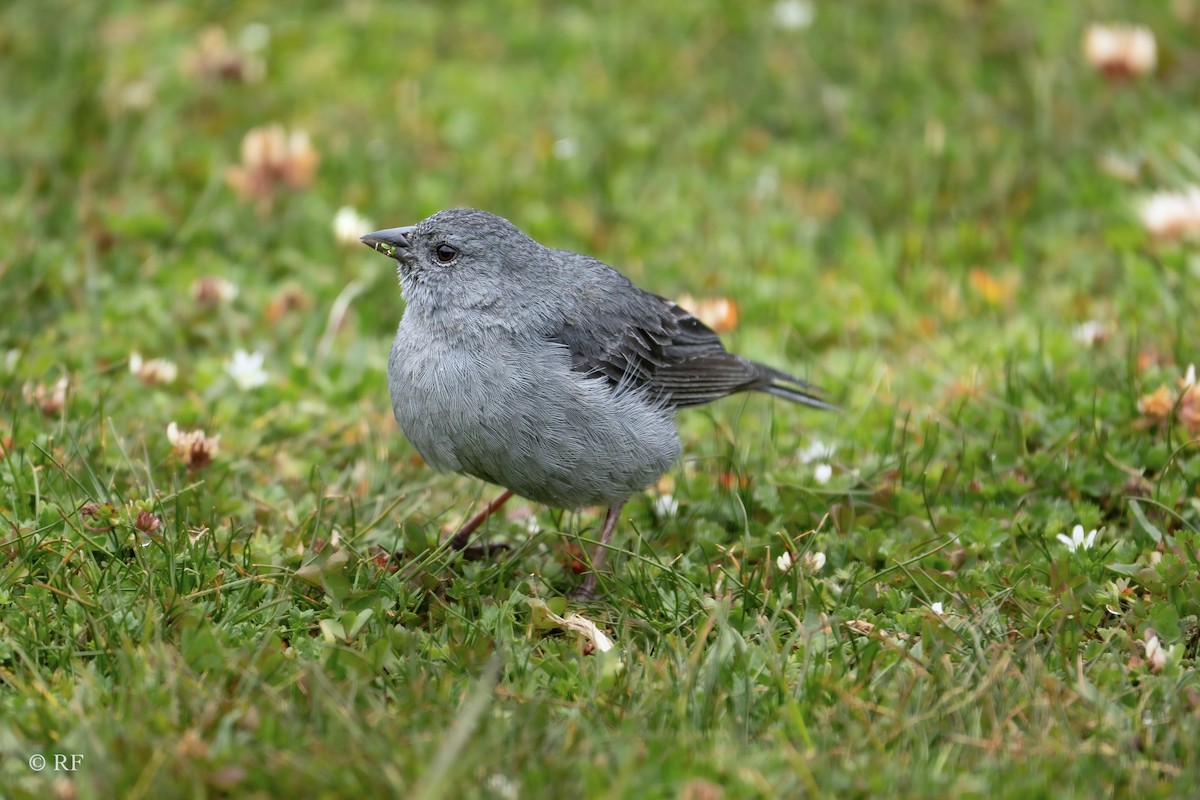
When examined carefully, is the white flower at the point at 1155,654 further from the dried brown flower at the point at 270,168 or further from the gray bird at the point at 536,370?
the dried brown flower at the point at 270,168

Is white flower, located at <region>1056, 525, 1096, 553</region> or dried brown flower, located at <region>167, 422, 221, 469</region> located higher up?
dried brown flower, located at <region>167, 422, 221, 469</region>

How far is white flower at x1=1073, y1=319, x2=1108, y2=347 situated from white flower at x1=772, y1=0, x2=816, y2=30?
3.21m

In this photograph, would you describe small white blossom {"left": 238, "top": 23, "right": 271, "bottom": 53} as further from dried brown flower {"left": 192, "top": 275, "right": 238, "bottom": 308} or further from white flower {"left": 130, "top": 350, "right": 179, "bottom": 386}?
white flower {"left": 130, "top": 350, "right": 179, "bottom": 386}

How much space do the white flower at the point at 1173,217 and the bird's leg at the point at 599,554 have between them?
345 centimetres

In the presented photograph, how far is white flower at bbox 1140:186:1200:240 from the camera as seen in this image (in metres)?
6.54

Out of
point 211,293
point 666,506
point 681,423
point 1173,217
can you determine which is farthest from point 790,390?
point 211,293

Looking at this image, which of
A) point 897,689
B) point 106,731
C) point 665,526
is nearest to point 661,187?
point 665,526

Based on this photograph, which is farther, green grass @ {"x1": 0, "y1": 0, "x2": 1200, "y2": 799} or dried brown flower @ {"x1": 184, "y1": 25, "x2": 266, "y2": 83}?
dried brown flower @ {"x1": 184, "y1": 25, "x2": 266, "y2": 83}

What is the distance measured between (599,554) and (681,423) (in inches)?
59.6

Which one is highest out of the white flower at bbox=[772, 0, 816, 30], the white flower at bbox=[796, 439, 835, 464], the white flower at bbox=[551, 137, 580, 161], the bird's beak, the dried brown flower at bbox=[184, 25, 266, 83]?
the bird's beak

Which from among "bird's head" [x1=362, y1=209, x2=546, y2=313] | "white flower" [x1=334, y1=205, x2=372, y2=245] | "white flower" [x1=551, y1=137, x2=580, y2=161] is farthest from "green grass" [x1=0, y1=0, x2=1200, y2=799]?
"bird's head" [x1=362, y1=209, x2=546, y2=313]

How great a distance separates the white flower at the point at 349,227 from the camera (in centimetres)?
646

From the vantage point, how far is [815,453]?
Result: 5176 mm

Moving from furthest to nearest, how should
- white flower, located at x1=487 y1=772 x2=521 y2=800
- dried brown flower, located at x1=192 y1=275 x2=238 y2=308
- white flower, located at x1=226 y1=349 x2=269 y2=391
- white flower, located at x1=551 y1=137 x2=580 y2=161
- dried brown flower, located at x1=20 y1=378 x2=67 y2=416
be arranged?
1. white flower, located at x1=551 y1=137 x2=580 y2=161
2. dried brown flower, located at x1=192 y1=275 x2=238 y2=308
3. white flower, located at x1=226 y1=349 x2=269 y2=391
4. dried brown flower, located at x1=20 y1=378 x2=67 y2=416
5. white flower, located at x1=487 y1=772 x2=521 y2=800
